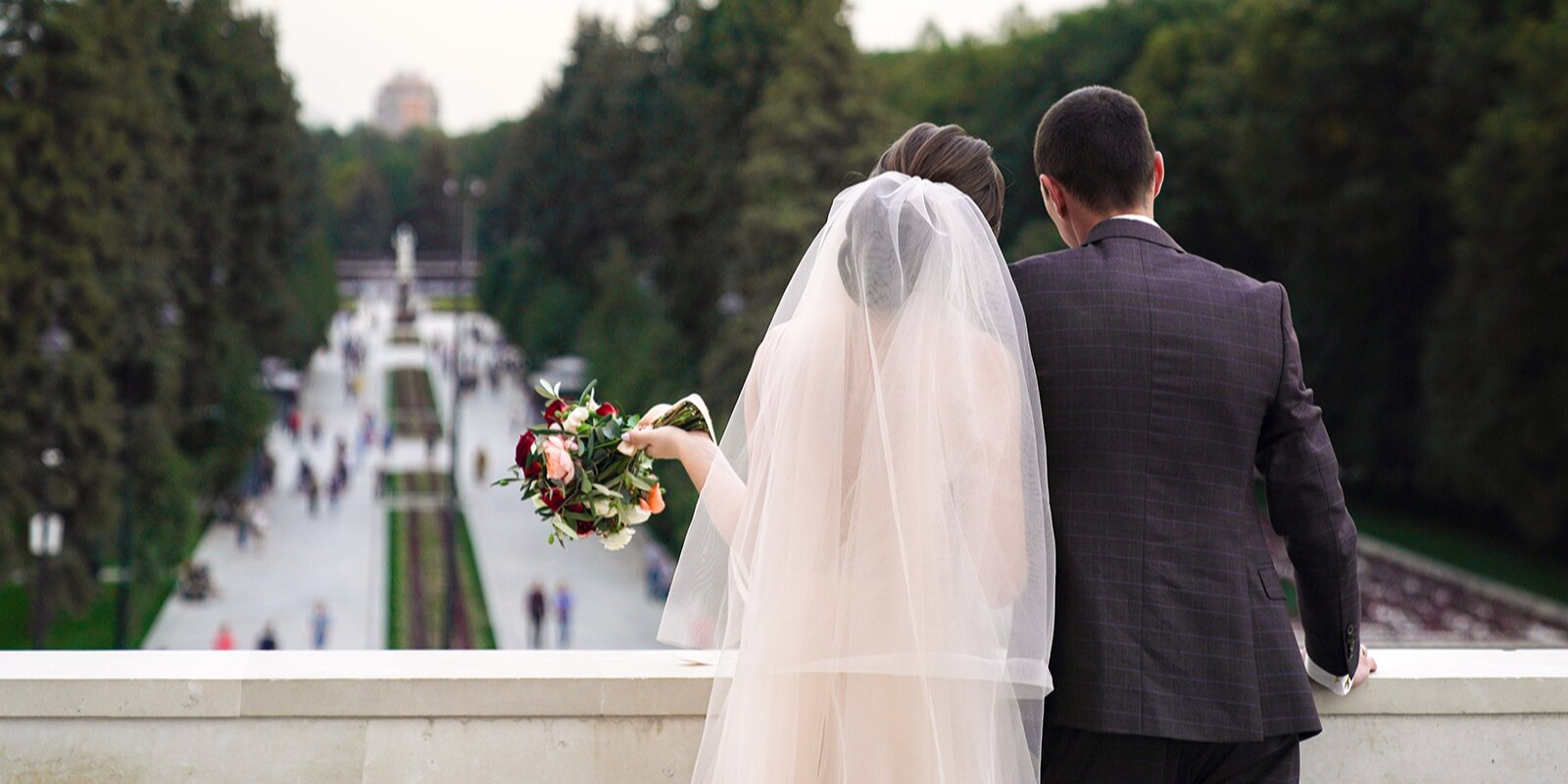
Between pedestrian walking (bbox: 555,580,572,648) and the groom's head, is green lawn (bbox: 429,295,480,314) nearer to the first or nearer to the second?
pedestrian walking (bbox: 555,580,572,648)

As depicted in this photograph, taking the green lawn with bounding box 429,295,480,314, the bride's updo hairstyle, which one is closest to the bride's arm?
the bride's updo hairstyle

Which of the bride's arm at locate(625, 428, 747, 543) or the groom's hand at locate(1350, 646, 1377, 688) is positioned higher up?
the bride's arm at locate(625, 428, 747, 543)

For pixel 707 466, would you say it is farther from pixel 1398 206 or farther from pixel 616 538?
pixel 1398 206

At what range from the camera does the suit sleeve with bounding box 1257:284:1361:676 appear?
3371 mm

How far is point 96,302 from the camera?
27.8m

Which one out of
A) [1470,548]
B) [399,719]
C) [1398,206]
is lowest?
[1470,548]

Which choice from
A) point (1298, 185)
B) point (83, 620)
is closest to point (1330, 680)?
point (83, 620)

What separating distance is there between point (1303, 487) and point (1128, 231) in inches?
23.3

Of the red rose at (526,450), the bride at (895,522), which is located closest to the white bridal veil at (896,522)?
the bride at (895,522)

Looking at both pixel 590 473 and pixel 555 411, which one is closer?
pixel 590 473

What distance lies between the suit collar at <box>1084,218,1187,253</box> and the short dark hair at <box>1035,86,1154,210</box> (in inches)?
2.3

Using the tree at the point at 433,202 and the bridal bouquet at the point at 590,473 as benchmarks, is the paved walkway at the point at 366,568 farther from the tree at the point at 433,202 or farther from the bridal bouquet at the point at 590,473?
the tree at the point at 433,202

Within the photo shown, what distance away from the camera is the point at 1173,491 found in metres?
3.32

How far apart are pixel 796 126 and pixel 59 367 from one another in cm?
1476
